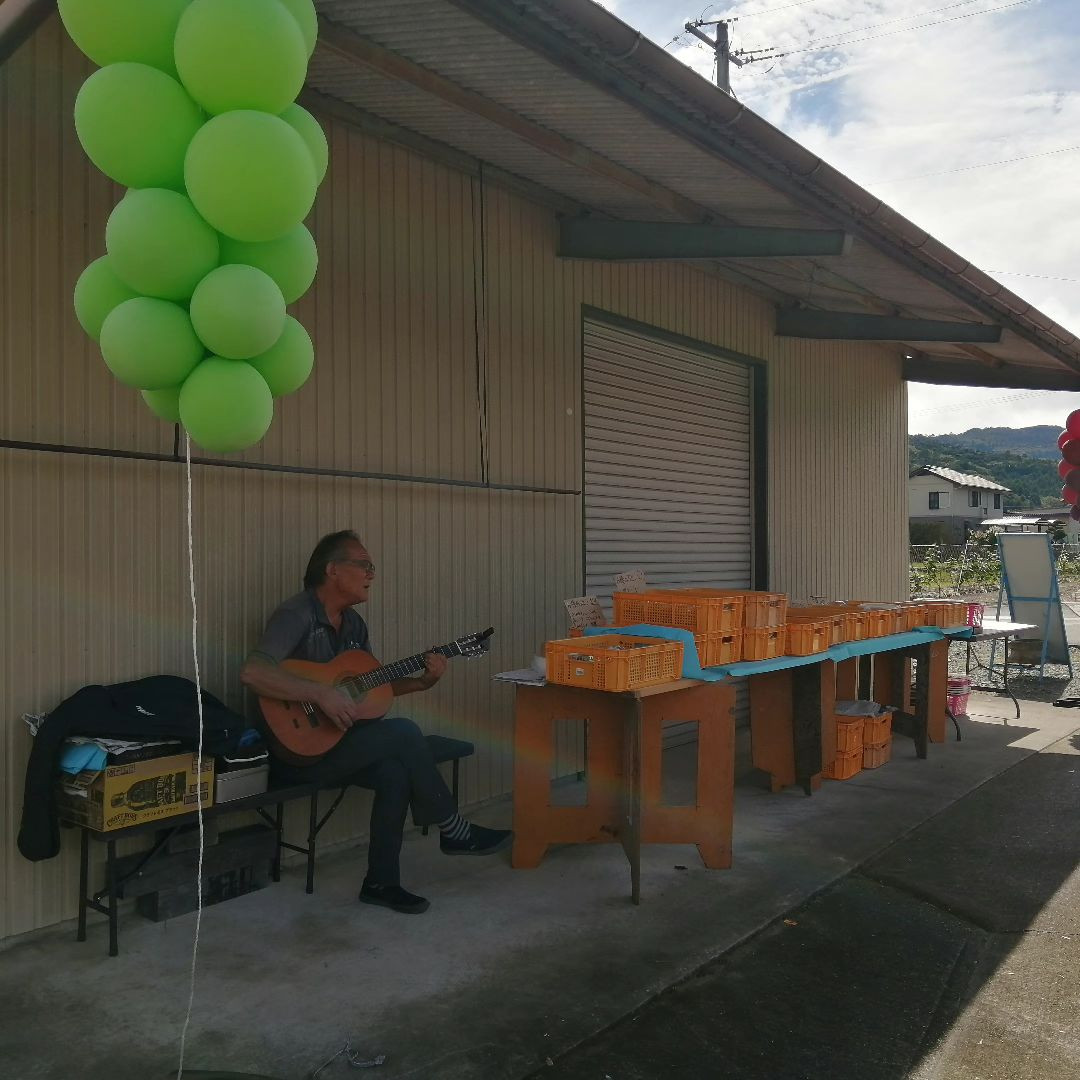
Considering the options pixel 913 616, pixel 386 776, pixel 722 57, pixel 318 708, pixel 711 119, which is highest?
pixel 722 57

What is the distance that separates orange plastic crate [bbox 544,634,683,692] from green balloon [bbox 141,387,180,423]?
2262mm

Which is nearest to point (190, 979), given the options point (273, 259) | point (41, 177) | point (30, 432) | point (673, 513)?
point (30, 432)

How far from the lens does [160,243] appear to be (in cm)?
238

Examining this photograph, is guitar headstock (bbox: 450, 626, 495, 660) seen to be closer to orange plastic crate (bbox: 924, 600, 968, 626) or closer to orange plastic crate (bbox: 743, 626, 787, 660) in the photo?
orange plastic crate (bbox: 743, 626, 787, 660)

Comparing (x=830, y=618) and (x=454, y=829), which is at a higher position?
(x=830, y=618)

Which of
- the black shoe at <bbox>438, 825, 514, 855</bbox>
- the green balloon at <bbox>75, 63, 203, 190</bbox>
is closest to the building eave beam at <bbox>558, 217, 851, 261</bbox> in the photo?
the black shoe at <bbox>438, 825, 514, 855</bbox>

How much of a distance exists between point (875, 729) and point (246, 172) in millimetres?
6000

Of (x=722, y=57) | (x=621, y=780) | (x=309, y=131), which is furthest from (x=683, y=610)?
(x=722, y=57)

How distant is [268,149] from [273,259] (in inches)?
13.6

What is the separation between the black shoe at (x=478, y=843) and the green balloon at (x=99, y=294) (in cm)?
294

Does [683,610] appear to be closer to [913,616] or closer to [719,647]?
[719,647]

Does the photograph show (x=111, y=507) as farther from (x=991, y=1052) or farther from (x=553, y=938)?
(x=991, y=1052)

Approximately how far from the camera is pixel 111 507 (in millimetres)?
4066

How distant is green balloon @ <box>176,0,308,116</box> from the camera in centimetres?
233
